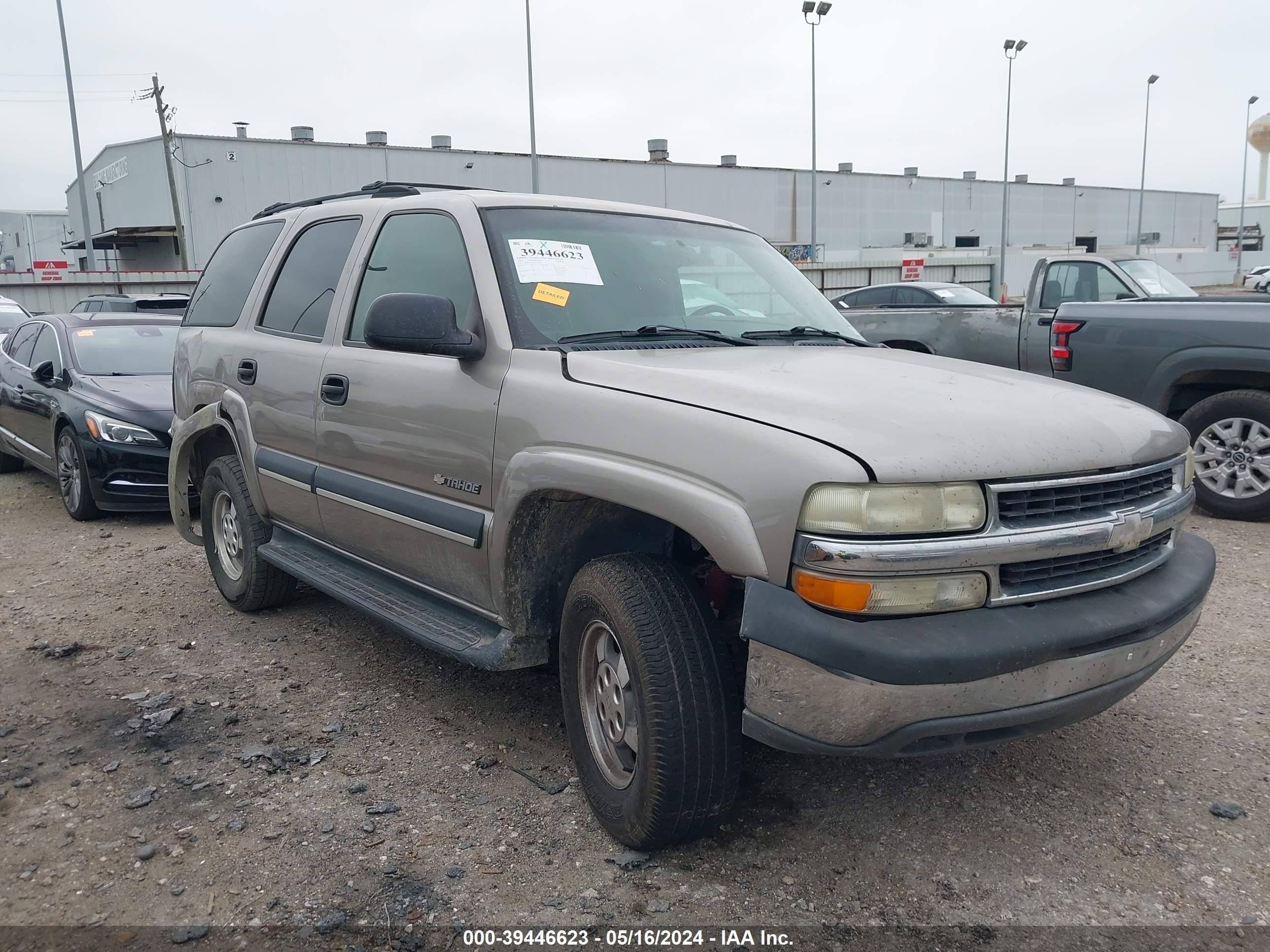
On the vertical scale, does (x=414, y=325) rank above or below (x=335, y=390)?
above

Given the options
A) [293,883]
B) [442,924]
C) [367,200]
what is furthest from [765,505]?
[367,200]

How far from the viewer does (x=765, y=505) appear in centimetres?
229

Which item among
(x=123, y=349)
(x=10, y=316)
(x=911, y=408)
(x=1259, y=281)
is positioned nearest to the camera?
(x=911, y=408)

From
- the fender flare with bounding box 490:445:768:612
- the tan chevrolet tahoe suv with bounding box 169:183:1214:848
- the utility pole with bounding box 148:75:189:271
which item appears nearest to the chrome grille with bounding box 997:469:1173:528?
the tan chevrolet tahoe suv with bounding box 169:183:1214:848

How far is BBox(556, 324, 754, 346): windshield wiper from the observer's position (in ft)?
10.4

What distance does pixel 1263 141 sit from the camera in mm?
Answer: 93375

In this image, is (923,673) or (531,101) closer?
(923,673)

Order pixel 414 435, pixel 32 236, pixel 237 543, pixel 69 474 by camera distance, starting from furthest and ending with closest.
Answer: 1. pixel 32 236
2. pixel 69 474
3. pixel 237 543
4. pixel 414 435

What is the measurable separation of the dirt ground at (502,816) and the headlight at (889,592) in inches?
32.9

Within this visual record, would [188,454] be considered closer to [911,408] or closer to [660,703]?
[660,703]

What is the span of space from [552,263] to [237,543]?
2578mm

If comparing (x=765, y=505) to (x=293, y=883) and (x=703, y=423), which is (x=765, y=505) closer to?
(x=703, y=423)

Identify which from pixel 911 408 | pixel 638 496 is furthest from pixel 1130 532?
pixel 638 496

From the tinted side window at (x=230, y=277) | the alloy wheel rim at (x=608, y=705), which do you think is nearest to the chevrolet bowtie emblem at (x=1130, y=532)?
the alloy wheel rim at (x=608, y=705)
